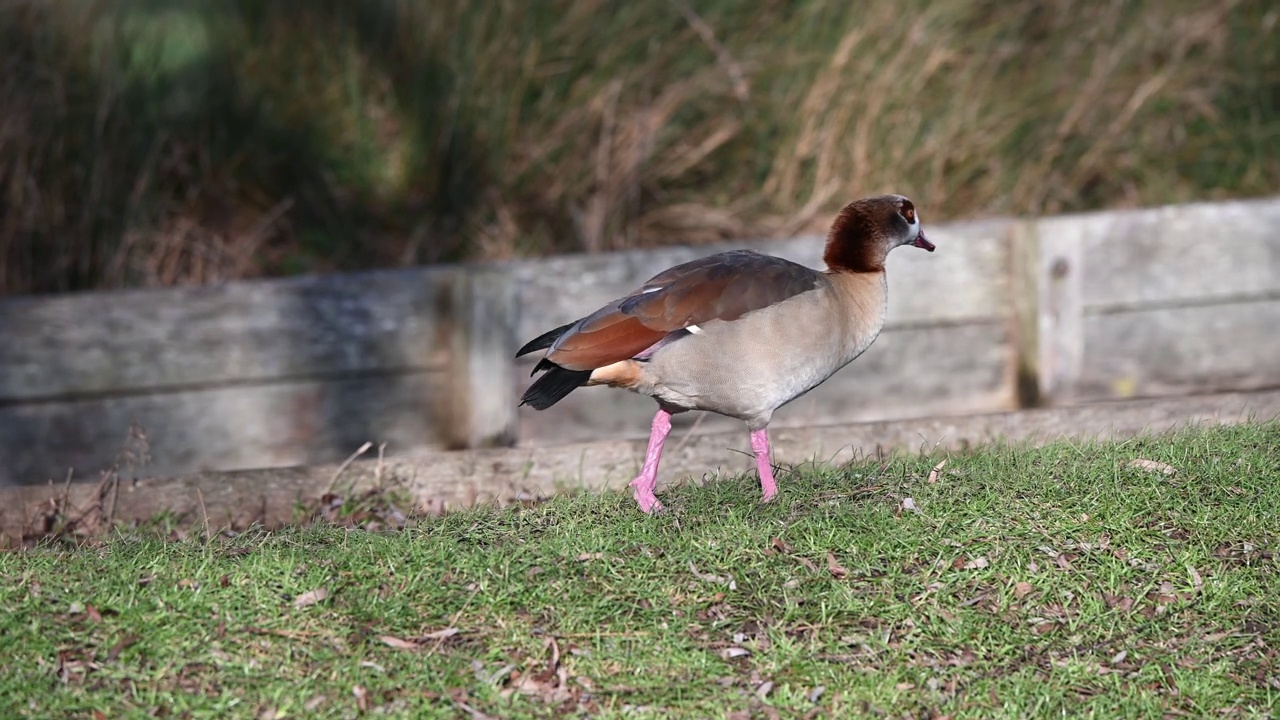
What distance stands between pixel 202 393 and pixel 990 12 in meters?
5.93

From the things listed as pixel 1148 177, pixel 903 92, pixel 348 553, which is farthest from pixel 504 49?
pixel 348 553

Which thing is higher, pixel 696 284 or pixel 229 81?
pixel 229 81

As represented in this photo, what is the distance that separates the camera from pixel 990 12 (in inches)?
391

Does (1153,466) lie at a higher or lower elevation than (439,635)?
higher

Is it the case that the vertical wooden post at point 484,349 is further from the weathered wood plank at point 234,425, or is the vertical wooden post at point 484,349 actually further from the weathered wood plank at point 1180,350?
the weathered wood plank at point 1180,350

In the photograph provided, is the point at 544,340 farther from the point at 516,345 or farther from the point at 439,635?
the point at 516,345

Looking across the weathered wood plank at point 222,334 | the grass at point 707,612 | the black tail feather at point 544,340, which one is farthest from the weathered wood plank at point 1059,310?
the black tail feather at point 544,340

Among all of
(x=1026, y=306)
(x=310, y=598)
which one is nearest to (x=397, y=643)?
(x=310, y=598)

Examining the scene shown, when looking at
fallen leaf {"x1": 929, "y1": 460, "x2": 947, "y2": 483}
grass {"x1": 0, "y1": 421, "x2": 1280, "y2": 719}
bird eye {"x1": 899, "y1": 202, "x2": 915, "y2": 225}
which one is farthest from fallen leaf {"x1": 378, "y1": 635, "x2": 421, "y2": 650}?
bird eye {"x1": 899, "y1": 202, "x2": 915, "y2": 225}

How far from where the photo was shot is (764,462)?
190 inches

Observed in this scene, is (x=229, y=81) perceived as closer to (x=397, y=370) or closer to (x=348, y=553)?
(x=397, y=370)

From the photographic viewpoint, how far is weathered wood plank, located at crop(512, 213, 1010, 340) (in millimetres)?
7176

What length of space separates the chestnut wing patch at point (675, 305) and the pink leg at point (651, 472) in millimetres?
376

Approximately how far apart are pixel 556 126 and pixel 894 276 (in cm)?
232
